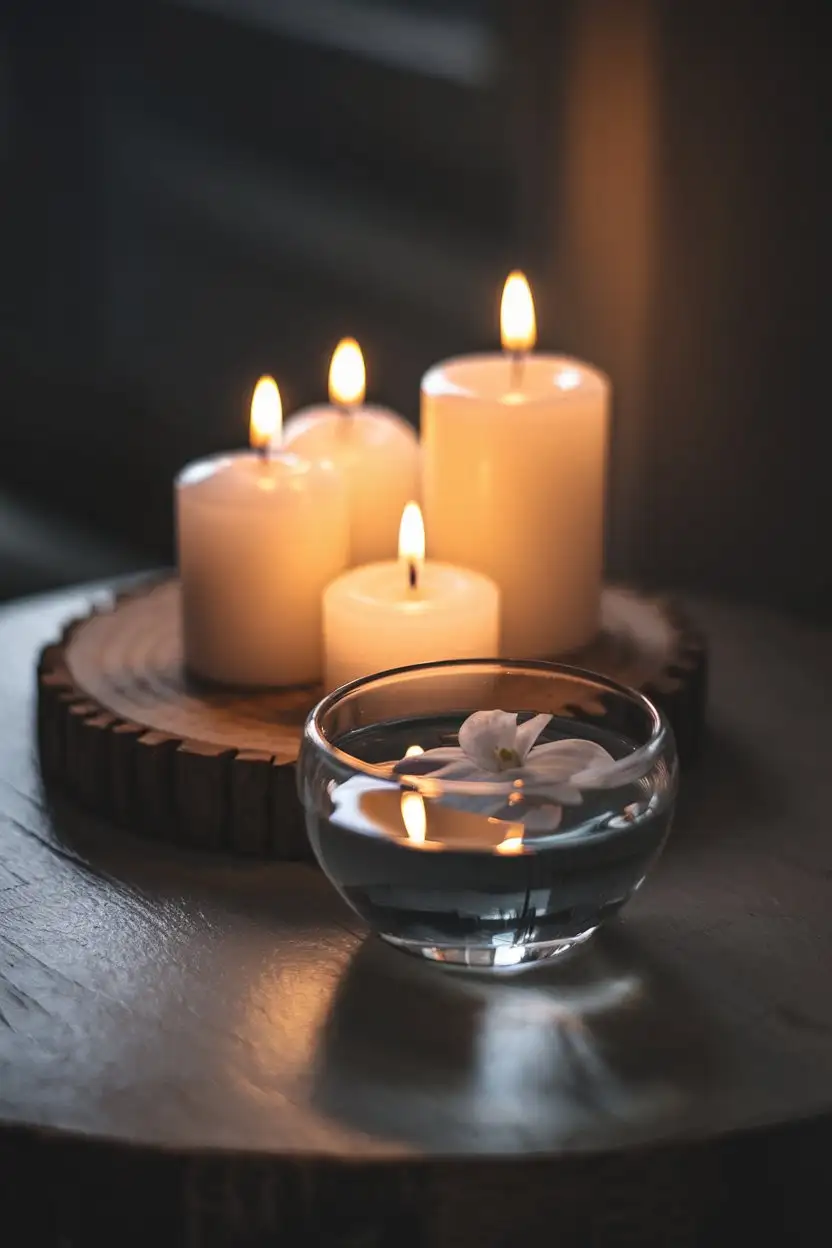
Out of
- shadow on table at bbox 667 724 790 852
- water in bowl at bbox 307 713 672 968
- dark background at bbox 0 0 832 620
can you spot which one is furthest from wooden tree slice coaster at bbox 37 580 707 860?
dark background at bbox 0 0 832 620

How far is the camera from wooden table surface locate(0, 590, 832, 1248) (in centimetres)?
58

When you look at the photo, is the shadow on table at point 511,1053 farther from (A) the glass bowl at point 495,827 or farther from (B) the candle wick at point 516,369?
(B) the candle wick at point 516,369

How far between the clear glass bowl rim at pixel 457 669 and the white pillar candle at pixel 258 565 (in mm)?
173

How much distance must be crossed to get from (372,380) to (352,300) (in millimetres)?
78

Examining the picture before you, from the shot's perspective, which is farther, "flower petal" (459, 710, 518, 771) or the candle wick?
the candle wick

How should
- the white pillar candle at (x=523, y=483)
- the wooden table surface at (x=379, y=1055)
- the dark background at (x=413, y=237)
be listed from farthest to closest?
1. the dark background at (x=413, y=237)
2. the white pillar candle at (x=523, y=483)
3. the wooden table surface at (x=379, y=1055)

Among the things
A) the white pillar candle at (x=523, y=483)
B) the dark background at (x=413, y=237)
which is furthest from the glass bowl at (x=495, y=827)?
the dark background at (x=413, y=237)

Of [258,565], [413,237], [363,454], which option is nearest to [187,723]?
[258,565]

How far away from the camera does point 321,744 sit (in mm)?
669

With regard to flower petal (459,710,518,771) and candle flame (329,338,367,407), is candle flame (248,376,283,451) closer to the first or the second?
candle flame (329,338,367,407)

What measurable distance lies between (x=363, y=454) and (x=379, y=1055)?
42 cm

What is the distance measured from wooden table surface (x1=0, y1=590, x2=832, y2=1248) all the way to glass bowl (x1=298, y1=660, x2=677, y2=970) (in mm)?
37

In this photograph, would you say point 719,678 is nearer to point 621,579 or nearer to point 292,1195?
point 621,579

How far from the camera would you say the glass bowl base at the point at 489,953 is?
0.67m
